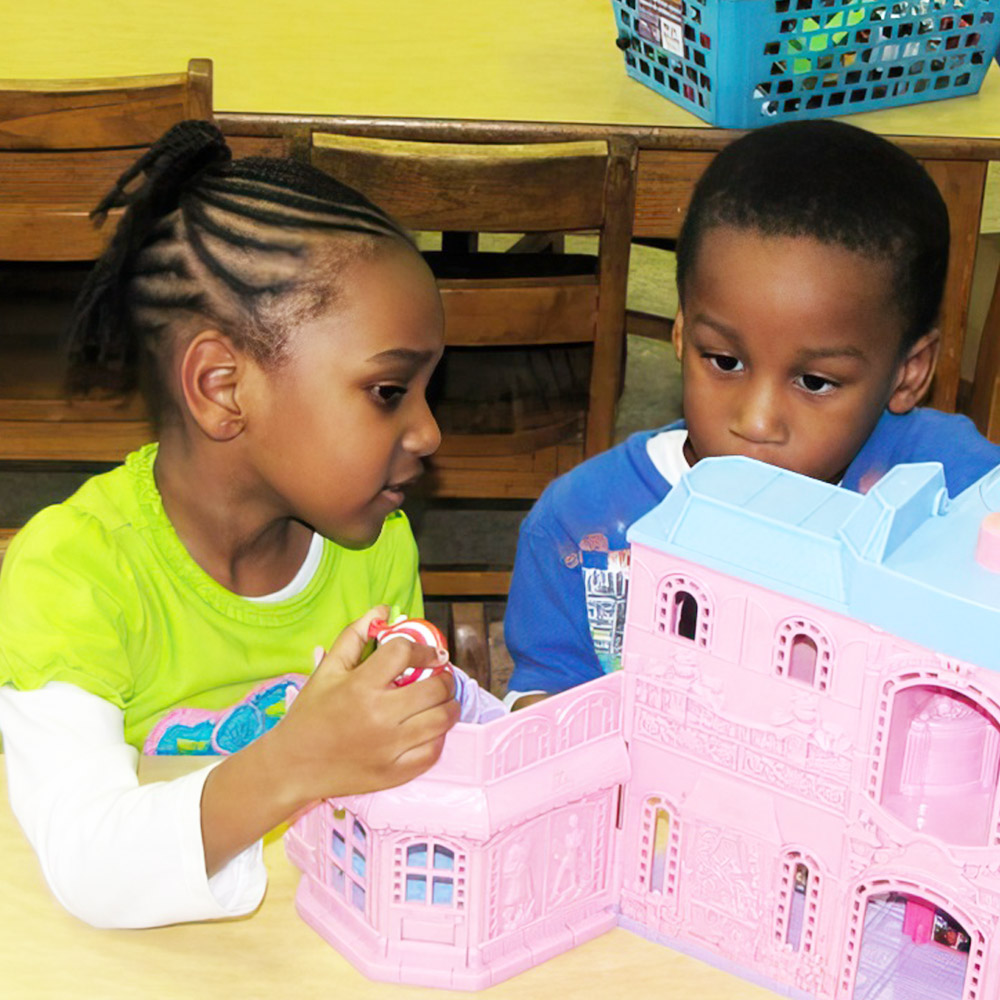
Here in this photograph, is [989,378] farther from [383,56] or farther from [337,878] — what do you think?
[337,878]

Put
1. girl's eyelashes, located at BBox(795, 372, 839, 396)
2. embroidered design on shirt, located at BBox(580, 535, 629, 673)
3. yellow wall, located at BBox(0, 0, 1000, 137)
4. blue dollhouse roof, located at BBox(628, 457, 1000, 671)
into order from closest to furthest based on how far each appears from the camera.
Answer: blue dollhouse roof, located at BBox(628, 457, 1000, 671)
girl's eyelashes, located at BBox(795, 372, 839, 396)
embroidered design on shirt, located at BBox(580, 535, 629, 673)
yellow wall, located at BBox(0, 0, 1000, 137)

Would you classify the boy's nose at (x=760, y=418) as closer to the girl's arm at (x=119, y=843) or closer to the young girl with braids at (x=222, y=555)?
the young girl with braids at (x=222, y=555)

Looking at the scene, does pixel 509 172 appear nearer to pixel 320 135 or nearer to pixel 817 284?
pixel 320 135

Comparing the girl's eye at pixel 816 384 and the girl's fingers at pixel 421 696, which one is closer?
the girl's fingers at pixel 421 696

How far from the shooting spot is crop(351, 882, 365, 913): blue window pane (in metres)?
0.99

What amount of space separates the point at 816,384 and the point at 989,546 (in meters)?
0.52

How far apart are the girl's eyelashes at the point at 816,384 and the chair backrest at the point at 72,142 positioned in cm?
93

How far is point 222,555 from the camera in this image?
144 centimetres

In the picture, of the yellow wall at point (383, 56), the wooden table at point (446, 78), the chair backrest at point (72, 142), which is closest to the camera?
the chair backrest at point (72, 142)

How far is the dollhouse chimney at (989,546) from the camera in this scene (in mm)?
857

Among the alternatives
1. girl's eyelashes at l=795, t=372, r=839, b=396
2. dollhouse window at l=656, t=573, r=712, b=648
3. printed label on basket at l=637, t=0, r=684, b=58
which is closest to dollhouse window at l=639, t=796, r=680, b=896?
dollhouse window at l=656, t=573, r=712, b=648

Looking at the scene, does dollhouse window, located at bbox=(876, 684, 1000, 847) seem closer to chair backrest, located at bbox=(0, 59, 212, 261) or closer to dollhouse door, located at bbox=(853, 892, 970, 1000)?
dollhouse door, located at bbox=(853, 892, 970, 1000)

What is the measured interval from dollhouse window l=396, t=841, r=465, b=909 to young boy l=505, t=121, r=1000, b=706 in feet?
1.30

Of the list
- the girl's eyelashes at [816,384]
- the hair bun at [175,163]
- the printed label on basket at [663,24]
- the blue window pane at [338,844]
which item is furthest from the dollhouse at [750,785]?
the printed label on basket at [663,24]
